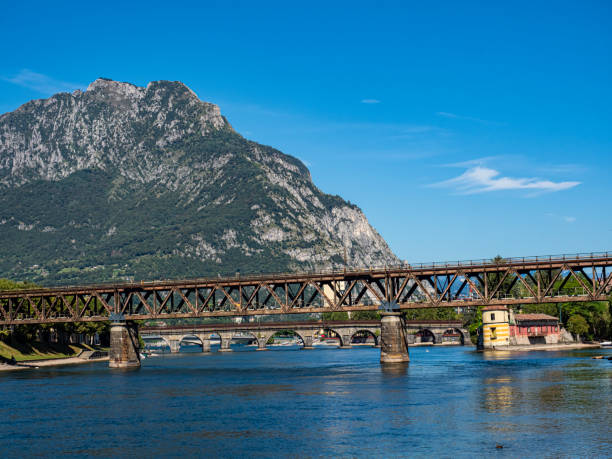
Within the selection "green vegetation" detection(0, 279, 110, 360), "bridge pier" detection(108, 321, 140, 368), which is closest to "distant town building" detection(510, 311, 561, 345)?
"bridge pier" detection(108, 321, 140, 368)

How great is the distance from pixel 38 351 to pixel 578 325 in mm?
114086

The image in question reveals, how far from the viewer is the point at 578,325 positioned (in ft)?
557

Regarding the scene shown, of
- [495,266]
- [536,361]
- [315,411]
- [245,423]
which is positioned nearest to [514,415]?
[315,411]

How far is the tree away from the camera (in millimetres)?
169250

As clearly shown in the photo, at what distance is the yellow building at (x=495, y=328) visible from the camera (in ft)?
527

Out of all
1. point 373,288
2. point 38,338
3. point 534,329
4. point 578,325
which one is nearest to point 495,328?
point 534,329

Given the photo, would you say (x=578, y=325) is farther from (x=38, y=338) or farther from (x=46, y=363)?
(x=38, y=338)

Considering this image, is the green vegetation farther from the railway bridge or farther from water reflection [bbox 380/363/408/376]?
water reflection [bbox 380/363/408/376]

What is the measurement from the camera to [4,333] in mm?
141000

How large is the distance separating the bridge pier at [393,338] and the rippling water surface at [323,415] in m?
12.0

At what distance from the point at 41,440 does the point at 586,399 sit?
46.3 meters

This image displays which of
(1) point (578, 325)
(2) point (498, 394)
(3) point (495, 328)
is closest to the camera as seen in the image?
(2) point (498, 394)

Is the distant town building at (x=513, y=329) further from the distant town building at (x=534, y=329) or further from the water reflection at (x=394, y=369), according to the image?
the water reflection at (x=394, y=369)

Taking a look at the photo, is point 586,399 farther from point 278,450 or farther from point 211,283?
point 211,283
